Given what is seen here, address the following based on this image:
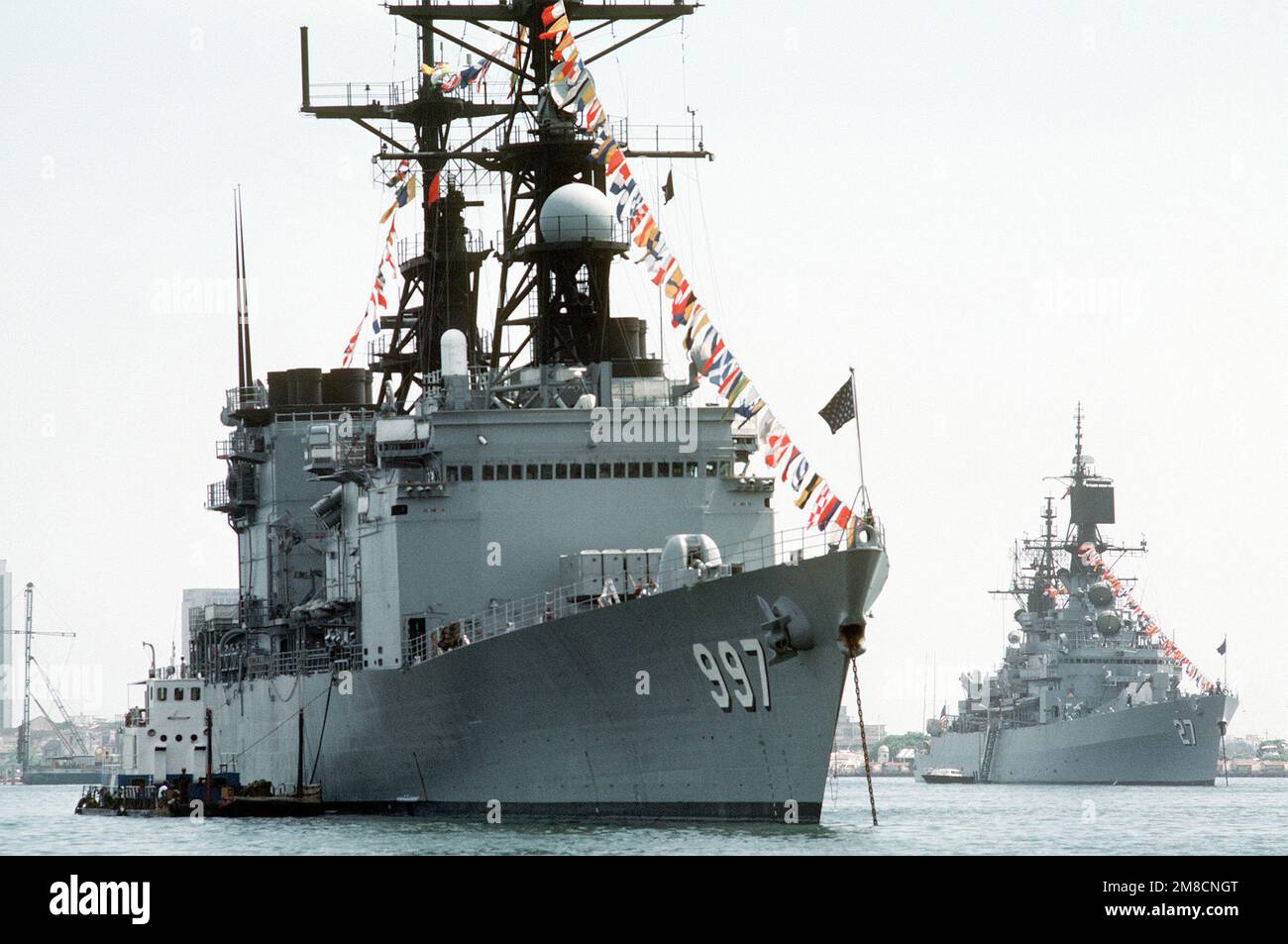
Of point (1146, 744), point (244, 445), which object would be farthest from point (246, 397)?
point (1146, 744)

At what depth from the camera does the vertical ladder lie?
90.1 m

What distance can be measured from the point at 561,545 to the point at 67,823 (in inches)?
716

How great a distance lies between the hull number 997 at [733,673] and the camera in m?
25.5

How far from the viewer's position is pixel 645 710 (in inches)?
1049

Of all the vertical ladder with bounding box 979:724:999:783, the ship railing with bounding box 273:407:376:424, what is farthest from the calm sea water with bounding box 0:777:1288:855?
the vertical ladder with bounding box 979:724:999:783

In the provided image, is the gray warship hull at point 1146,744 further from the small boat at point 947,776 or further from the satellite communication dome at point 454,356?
the satellite communication dome at point 454,356

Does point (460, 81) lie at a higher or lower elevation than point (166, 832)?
higher

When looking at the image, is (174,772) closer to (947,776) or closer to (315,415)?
(315,415)

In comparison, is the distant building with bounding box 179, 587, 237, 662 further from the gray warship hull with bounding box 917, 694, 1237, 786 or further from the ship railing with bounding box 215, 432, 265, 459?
the gray warship hull with bounding box 917, 694, 1237, 786

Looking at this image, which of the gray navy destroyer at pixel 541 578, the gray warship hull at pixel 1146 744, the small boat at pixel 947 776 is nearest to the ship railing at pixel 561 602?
the gray navy destroyer at pixel 541 578

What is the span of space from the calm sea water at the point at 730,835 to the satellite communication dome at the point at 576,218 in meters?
10.0

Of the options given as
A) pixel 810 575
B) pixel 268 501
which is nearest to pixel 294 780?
pixel 268 501
